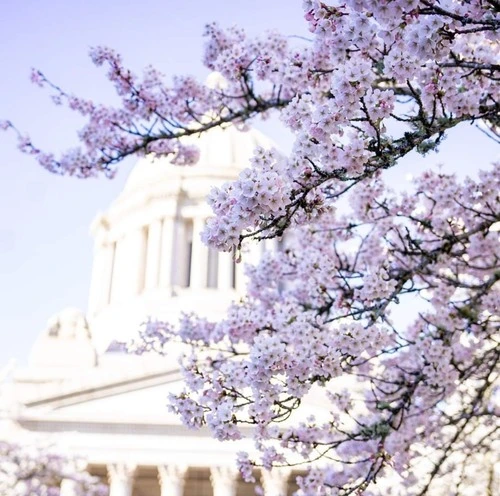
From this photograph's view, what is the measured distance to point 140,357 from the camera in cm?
2594

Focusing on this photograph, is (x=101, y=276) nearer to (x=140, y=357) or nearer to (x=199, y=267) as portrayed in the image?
(x=199, y=267)

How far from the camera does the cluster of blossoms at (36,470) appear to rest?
16.9 meters

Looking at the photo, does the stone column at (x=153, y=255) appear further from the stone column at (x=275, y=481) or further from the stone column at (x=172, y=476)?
the stone column at (x=275, y=481)

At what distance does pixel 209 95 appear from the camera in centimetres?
810

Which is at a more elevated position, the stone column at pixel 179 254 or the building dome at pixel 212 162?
the building dome at pixel 212 162

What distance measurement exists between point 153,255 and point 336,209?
3267 centimetres

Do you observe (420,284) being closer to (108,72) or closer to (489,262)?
(489,262)

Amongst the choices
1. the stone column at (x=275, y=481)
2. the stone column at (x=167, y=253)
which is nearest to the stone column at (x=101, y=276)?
the stone column at (x=167, y=253)

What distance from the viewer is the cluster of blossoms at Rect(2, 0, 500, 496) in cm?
321

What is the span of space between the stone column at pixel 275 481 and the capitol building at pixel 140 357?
4 cm

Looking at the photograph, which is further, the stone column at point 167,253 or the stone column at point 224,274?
the stone column at point 167,253

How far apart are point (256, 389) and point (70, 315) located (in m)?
27.0

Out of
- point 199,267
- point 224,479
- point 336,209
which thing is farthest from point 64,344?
point 336,209

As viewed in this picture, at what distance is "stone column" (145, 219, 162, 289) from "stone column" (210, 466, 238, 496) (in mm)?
15149
